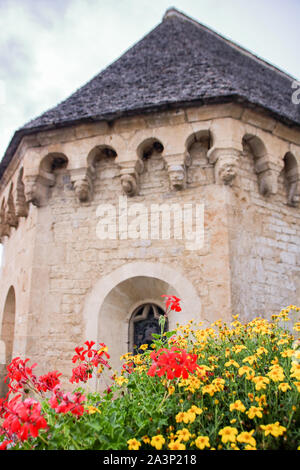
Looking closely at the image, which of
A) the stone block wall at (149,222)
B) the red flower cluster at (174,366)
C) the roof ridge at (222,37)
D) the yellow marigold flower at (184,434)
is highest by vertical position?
the roof ridge at (222,37)

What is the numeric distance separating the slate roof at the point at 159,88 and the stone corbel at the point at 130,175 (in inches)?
27.2

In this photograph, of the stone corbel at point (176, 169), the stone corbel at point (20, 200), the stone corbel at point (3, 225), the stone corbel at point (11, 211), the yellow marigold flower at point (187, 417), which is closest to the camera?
the yellow marigold flower at point (187, 417)

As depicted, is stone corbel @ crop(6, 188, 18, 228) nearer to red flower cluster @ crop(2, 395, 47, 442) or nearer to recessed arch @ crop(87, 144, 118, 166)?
recessed arch @ crop(87, 144, 118, 166)

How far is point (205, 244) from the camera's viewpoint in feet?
16.1

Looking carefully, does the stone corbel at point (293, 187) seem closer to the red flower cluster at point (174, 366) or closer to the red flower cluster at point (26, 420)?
the red flower cluster at point (174, 366)

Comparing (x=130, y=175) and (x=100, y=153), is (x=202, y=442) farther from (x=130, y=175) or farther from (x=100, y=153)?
(x=100, y=153)

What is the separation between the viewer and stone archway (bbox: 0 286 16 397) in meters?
6.60

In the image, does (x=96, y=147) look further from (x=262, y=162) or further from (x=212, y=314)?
(x=212, y=314)

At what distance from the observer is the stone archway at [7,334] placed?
660cm

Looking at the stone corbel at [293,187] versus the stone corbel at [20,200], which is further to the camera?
the stone corbel at [20,200]

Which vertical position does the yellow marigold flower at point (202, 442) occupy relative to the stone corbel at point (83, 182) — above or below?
below

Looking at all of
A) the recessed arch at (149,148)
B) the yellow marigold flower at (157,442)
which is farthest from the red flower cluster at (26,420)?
the recessed arch at (149,148)
